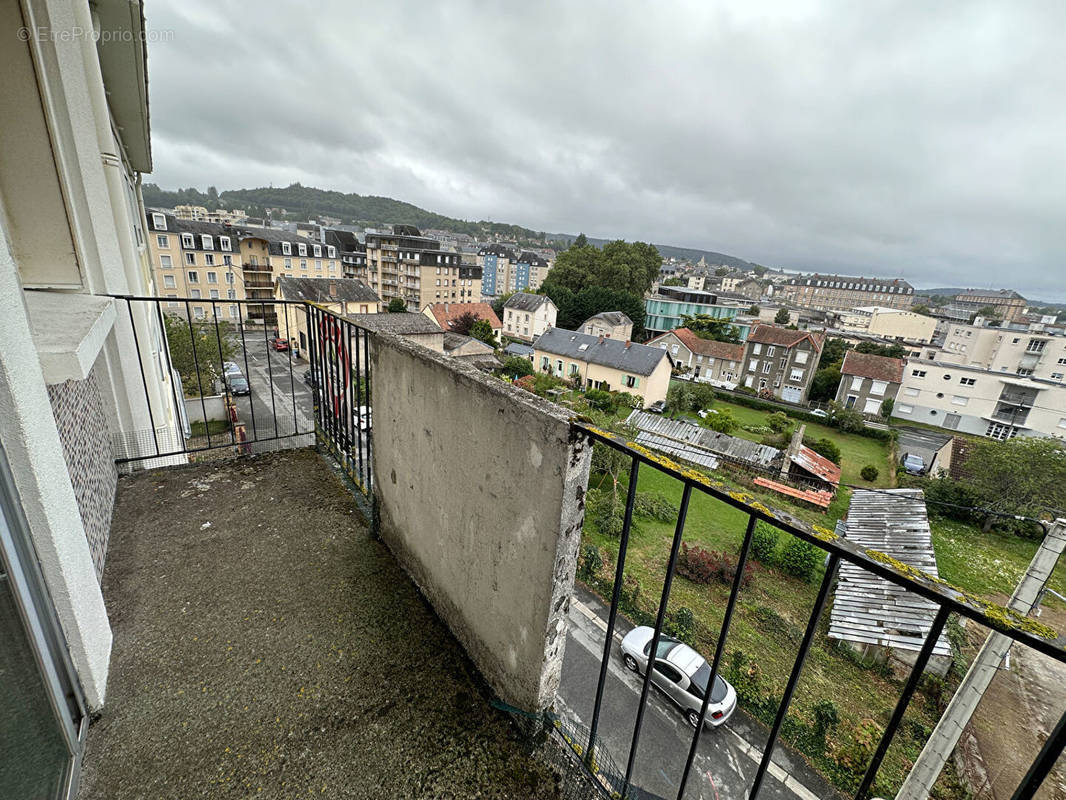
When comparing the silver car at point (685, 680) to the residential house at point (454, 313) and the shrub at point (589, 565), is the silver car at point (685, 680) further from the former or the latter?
the residential house at point (454, 313)

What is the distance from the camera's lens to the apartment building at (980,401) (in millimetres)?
28266

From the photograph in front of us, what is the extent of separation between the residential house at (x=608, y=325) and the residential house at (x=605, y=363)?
830 cm

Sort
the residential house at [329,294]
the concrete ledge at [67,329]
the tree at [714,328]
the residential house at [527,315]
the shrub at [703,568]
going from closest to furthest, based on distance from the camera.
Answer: the concrete ledge at [67,329], the shrub at [703,568], the residential house at [329,294], the residential house at [527,315], the tree at [714,328]

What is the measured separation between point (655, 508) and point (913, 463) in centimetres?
1713

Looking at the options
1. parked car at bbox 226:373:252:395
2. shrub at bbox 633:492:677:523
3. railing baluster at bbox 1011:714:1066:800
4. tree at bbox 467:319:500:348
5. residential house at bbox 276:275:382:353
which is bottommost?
shrub at bbox 633:492:677:523

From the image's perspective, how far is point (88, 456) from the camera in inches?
105

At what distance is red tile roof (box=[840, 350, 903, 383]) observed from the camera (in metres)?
32.5

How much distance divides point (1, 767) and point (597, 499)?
14872mm

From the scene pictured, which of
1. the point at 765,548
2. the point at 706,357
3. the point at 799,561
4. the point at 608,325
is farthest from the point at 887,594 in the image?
the point at 608,325

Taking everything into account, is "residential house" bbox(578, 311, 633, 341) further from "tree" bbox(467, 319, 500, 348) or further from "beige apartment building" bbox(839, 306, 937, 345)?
"beige apartment building" bbox(839, 306, 937, 345)

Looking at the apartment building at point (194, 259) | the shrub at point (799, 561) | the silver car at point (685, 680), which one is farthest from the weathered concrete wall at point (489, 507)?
the apartment building at point (194, 259)

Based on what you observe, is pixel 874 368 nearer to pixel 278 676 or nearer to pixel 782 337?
pixel 782 337

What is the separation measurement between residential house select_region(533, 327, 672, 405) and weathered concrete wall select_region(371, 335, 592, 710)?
2686 centimetres

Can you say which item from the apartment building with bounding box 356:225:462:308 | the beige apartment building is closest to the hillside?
the apartment building with bounding box 356:225:462:308
